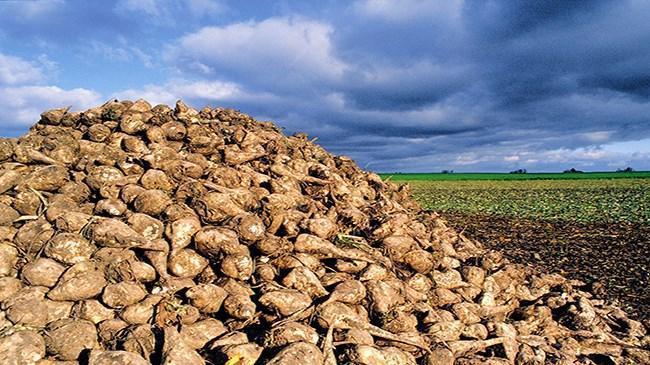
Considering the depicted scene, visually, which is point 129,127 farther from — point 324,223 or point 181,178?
point 324,223

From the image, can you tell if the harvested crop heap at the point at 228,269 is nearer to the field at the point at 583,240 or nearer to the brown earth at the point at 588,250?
the brown earth at the point at 588,250

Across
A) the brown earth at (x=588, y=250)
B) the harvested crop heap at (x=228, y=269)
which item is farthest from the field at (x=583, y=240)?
the harvested crop heap at (x=228, y=269)

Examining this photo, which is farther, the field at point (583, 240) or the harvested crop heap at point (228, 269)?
the field at point (583, 240)

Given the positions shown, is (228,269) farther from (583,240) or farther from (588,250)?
(583,240)

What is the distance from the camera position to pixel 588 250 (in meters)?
13.0

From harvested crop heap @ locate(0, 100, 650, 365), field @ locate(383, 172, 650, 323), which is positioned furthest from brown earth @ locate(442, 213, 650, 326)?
harvested crop heap @ locate(0, 100, 650, 365)

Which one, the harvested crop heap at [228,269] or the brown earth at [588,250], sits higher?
the harvested crop heap at [228,269]

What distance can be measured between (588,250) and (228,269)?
12.0m

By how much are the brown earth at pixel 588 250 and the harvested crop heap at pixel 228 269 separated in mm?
2068

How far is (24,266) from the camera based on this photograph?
4.81 m

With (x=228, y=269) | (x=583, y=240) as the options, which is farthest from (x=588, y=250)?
(x=228, y=269)

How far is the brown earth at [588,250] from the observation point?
890cm

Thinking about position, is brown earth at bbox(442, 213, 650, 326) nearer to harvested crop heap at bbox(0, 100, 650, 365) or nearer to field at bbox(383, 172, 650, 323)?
field at bbox(383, 172, 650, 323)

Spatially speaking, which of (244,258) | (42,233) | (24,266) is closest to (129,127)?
(42,233)
